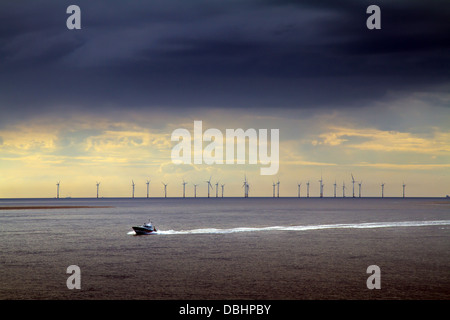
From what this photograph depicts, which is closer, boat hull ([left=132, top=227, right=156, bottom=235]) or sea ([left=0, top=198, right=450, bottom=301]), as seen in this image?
sea ([left=0, top=198, right=450, bottom=301])

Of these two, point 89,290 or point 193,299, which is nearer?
point 193,299

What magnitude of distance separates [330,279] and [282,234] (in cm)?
5694

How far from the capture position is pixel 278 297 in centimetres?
4391

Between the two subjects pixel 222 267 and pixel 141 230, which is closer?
pixel 222 267

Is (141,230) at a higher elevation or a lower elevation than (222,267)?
lower

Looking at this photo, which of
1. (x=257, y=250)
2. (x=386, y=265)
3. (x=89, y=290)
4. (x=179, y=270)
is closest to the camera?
(x=89, y=290)

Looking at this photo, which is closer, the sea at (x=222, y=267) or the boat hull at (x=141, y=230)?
the sea at (x=222, y=267)

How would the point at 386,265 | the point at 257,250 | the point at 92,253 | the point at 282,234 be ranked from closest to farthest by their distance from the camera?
the point at 386,265
the point at 92,253
the point at 257,250
the point at 282,234
